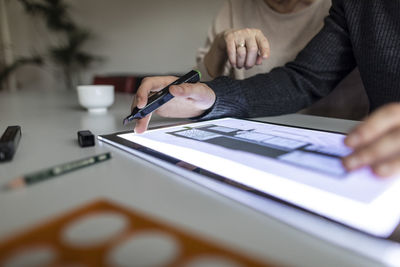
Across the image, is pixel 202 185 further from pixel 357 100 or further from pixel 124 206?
pixel 357 100

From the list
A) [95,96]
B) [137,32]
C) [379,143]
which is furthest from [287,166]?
[137,32]

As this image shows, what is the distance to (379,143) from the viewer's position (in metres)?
0.22

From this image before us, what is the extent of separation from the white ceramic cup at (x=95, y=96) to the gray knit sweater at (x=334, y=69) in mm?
264

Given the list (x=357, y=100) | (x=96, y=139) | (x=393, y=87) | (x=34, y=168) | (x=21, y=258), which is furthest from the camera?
(x=357, y=100)

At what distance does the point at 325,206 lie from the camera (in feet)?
0.67

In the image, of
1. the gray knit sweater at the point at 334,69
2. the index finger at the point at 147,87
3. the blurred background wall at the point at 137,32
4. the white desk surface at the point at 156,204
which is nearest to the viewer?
the white desk surface at the point at 156,204

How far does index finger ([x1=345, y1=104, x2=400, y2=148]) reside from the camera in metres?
0.23

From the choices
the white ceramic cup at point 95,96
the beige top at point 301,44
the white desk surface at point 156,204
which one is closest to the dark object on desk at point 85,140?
the white desk surface at point 156,204

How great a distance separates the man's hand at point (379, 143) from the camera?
0.73 feet

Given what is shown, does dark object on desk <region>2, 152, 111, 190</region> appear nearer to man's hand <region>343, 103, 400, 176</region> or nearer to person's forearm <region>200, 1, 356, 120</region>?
man's hand <region>343, 103, 400, 176</region>

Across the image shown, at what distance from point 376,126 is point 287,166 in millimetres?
81

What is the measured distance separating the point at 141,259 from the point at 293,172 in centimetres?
15

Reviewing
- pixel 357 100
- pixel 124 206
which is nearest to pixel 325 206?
pixel 124 206

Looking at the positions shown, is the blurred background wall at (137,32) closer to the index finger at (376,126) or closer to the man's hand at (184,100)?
the man's hand at (184,100)
